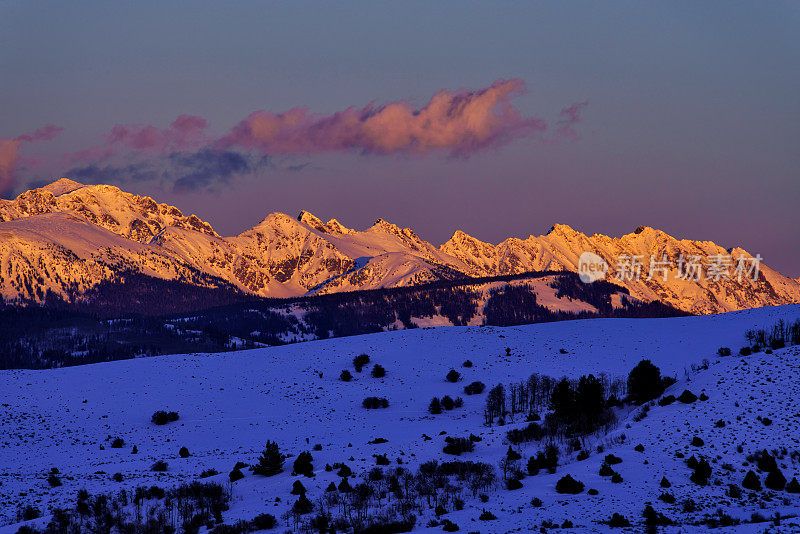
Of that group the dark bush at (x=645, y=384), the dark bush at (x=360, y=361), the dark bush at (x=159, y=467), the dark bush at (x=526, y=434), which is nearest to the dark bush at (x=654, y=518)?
the dark bush at (x=526, y=434)

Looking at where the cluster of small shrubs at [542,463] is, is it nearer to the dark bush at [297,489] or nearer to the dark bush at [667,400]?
the dark bush at [297,489]

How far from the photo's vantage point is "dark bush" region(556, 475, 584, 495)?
4984 cm

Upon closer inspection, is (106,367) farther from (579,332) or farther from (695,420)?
(695,420)

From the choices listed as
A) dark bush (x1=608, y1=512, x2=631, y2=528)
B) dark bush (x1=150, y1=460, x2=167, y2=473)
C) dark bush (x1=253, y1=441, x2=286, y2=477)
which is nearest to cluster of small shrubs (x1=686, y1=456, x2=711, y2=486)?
dark bush (x1=608, y1=512, x2=631, y2=528)

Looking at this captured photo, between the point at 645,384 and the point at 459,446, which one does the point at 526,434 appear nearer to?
the point at 459,446

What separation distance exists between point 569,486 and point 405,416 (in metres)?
47.9

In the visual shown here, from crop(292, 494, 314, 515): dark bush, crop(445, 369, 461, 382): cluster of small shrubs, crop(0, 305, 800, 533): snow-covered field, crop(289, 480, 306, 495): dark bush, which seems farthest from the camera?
crop(445, 369, 461, 382): cluster of small shrubs

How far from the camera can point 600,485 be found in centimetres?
5081

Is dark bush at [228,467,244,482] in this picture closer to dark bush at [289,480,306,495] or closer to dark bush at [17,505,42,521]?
dark bush at [289,480,306,495]

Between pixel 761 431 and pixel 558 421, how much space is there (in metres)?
19.5

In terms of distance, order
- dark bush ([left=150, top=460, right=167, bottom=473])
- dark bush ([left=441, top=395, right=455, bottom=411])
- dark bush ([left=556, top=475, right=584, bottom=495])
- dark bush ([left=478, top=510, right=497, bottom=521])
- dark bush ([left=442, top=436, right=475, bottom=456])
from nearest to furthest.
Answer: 1. dark bush ([left=478, top=510, right=497, bottom=521])
2. dark bush ([left=556, top=475, right=584, bottom=495])
3. dark bush ([left=442, top=436, right=475, bottom=456])
4. dark bush ([left=150, top=460, right=167, bottom=473])
5. dark bush ([left=441, top=395, right=455, bottom=411])

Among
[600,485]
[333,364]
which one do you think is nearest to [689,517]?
[600,485]

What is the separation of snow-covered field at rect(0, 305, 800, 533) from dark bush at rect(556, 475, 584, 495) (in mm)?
841

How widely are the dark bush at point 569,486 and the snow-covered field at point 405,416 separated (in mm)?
841
